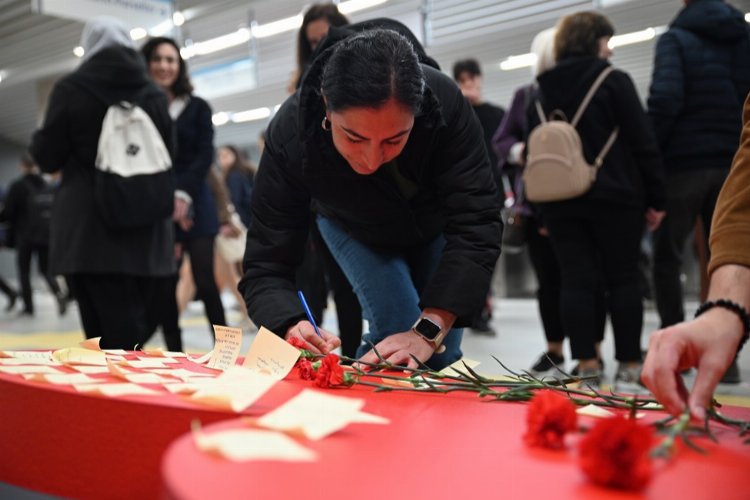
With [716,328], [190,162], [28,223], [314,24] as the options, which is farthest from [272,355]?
[28,223]

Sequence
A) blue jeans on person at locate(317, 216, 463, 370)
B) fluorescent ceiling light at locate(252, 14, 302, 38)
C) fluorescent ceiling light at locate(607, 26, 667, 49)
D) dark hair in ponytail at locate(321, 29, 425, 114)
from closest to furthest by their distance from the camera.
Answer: dark hair in ponytail at locate(321, 29, 425, 114) < blue jeans on person at locate(317, 216, 463, 370) < fluorescent ceiling light at locate(252, 14, 302, 38) < fluorescent ceiling light at locate(607, 26, 667, 49)

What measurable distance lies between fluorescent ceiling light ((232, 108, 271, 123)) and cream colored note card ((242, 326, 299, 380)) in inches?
519

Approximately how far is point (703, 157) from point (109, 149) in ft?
7.17

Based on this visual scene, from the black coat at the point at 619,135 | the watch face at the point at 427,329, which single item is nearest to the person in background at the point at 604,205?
the black coat at the point at 619,135

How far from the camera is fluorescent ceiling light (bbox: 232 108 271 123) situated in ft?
46.2

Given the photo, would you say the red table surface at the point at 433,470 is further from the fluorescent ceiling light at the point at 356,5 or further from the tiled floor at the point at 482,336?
the fluorescent ceiling light at the point at 356,5

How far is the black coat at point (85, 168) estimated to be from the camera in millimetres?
2307

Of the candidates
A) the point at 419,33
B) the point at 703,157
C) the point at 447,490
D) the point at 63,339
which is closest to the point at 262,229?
the point at 447,490

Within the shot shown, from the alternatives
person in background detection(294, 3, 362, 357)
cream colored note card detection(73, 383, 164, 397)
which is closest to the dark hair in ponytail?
cream colored note card detection(73, 383, 164, 397)

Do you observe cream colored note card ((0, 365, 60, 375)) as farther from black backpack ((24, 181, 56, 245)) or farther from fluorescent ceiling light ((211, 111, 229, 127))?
fluorescent ceiling light ((211, 111, 229, 127))

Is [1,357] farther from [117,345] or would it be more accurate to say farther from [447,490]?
[117,345]

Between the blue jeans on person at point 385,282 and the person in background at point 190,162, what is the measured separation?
1446mm

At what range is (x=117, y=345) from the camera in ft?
7.63

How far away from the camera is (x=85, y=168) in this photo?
2395 millimetres
